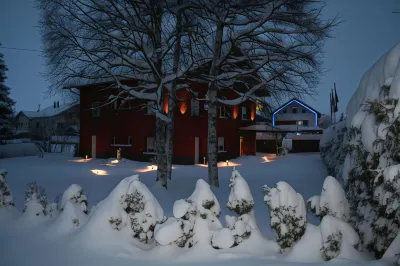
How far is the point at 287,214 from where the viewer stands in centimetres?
467

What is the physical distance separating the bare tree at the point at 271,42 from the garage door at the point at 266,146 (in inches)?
983

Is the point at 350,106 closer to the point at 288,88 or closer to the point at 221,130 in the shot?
the point at 288,88

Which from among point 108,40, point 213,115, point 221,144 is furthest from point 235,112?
point 108,40

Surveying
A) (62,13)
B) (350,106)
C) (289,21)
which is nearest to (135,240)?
(350,106)

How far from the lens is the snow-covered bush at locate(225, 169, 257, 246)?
4953 millimetres

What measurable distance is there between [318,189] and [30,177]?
46.6ft

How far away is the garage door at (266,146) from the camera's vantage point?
3706 cm

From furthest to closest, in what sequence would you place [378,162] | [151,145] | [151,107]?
[151,145] → [151,107] → [378,162]

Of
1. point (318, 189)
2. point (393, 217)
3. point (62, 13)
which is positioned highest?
point (62, 13)

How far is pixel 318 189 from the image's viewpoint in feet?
40.5

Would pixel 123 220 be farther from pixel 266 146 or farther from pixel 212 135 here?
pixel 266 146

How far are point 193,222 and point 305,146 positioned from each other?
3449cm

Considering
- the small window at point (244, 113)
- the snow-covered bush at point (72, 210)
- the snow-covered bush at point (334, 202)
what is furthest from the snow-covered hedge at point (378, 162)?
the small window at point (244, 113)

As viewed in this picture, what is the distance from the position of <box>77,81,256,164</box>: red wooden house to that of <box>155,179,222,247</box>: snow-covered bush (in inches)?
694
